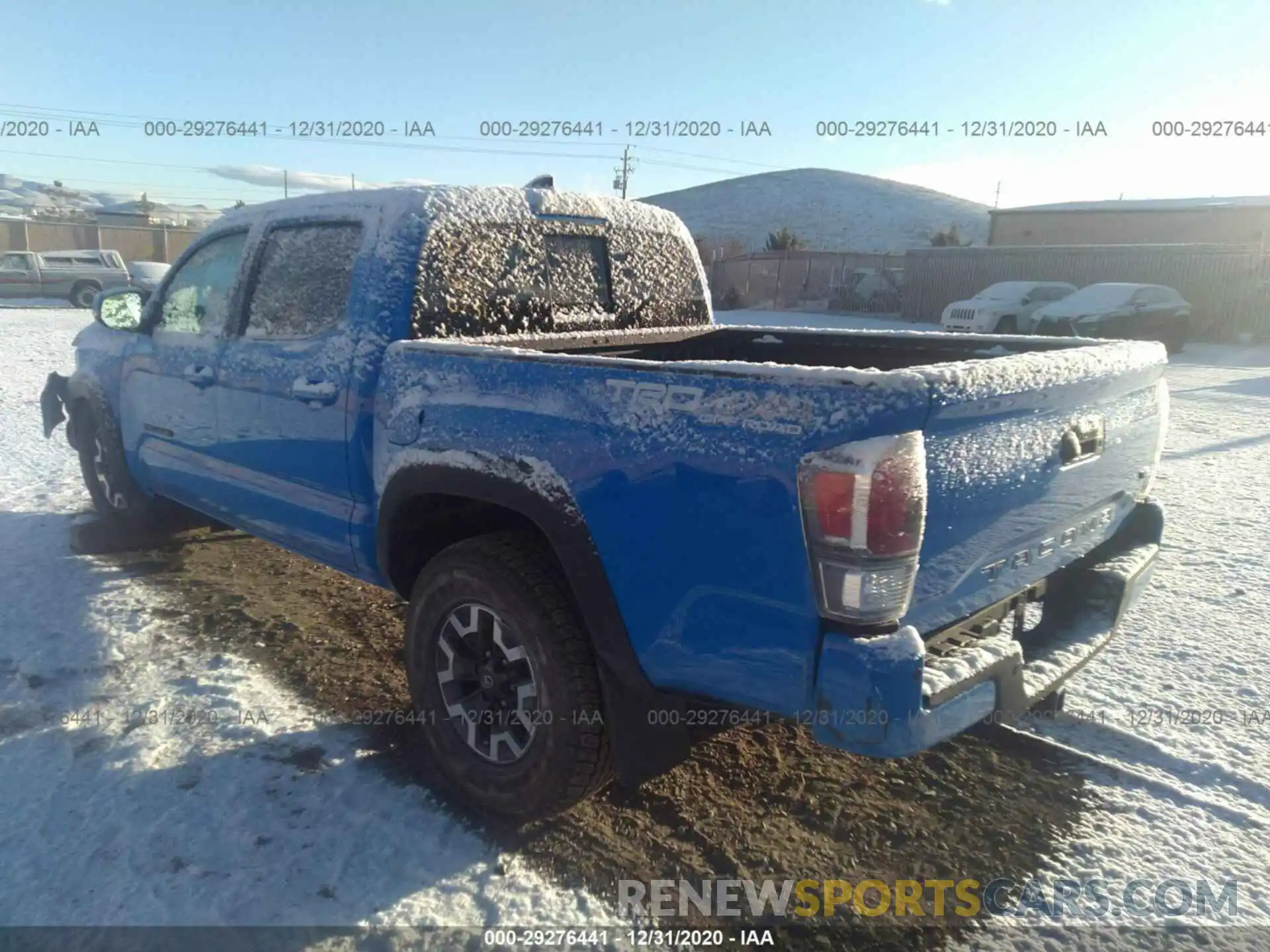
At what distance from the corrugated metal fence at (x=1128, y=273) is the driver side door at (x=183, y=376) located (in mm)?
24465

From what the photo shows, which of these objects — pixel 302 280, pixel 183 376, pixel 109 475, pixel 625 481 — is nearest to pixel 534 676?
pixel 625 481

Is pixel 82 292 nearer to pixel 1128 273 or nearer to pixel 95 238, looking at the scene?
pixel 95 238

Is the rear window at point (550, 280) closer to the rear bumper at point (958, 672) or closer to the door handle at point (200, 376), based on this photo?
the door handle at point (200, 376)

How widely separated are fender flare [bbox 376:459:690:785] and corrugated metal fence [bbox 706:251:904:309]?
28534mm

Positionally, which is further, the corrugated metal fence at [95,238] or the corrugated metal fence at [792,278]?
the corrugated metal fence at [95,238]

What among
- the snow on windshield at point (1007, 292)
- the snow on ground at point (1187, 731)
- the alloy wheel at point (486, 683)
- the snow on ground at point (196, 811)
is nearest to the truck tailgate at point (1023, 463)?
the snow on ground at point (1187, 731)

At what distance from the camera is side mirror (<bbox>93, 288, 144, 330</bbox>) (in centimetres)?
461

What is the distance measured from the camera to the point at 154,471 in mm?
4602

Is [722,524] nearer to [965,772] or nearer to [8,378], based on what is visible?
[965,772]

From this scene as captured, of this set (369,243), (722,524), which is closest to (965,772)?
(722,524)

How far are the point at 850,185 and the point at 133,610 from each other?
99423 mm

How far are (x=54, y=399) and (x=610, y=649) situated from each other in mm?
4911

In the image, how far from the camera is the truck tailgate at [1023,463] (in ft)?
6.81

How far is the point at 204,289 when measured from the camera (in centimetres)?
429
